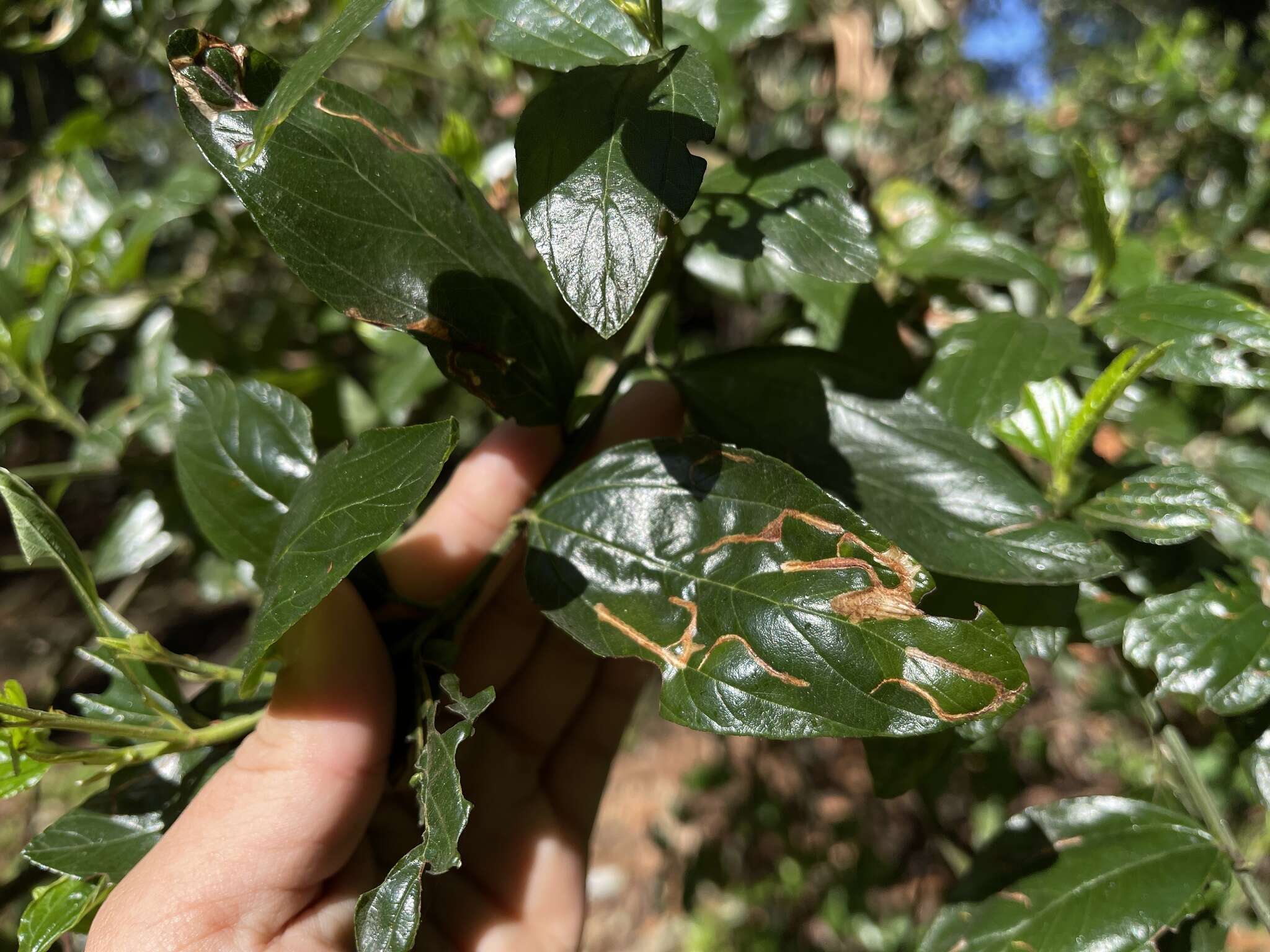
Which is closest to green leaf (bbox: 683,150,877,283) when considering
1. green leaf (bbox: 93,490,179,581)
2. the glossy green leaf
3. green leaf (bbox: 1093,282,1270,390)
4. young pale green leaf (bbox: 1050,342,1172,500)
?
young pale green leaf (bbox: 1050,342,1172,500)

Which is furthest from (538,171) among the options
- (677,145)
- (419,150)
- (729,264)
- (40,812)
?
(40,812)

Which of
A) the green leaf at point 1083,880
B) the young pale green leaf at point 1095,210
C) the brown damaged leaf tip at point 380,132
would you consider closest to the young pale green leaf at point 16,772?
the brown damaged leaf tip at point 380,132

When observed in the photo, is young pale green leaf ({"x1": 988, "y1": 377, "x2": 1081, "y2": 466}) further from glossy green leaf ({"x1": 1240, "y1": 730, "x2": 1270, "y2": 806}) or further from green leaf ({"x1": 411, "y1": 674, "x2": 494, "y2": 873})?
green leaf ({"x1": 411, "y1": 674, "x2": 494, "y2": 873})

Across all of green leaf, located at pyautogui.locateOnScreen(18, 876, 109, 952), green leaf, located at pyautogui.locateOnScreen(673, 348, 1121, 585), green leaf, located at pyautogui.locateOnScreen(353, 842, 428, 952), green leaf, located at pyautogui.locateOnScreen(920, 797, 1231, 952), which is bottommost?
green leaf, located at pyautogui.locateOnScreen(920, 797, 1231, 952)

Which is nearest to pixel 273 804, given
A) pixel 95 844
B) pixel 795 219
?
pixel 95 844

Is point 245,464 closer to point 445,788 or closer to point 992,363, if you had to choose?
point 445,788

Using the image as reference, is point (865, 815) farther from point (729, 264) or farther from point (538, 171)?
point (538, 171)
